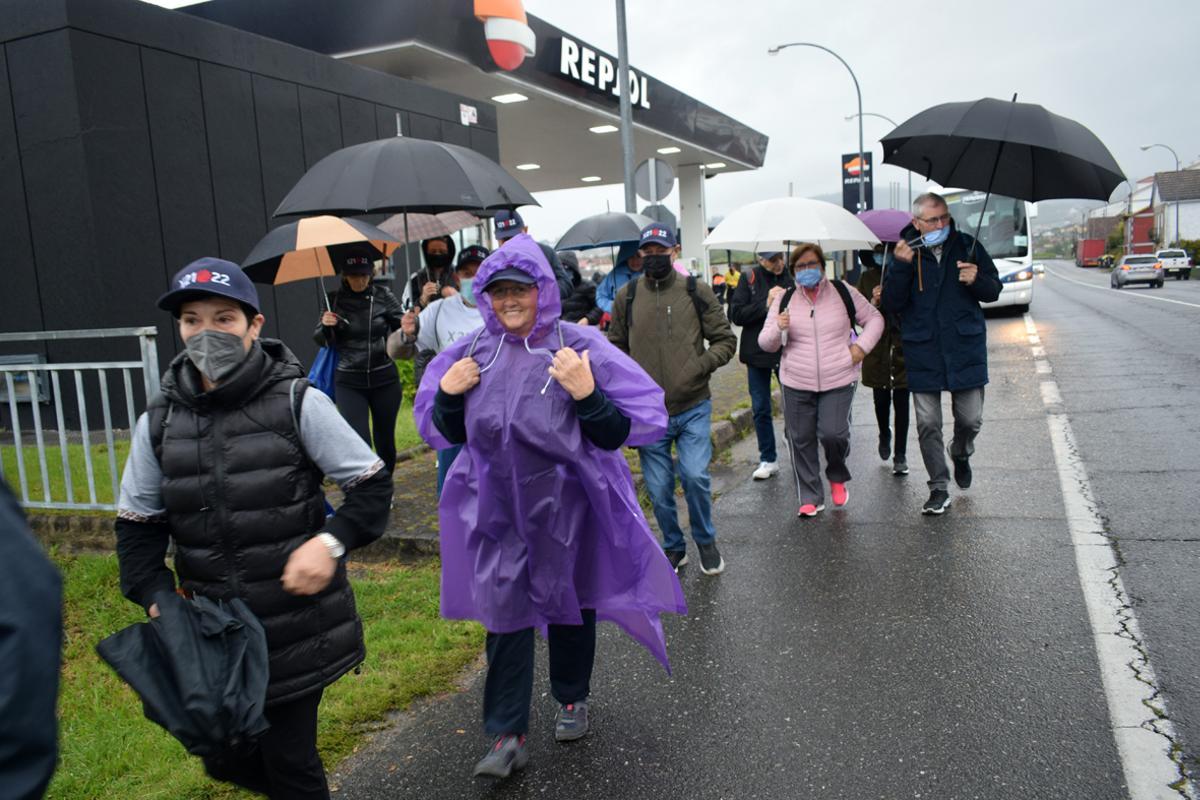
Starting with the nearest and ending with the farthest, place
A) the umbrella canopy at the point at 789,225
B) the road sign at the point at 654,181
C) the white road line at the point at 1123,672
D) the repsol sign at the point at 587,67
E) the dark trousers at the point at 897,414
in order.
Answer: the white road line at the point at 1123,672 → the umbrella canopy at the point at 789,225 → the dark trousers at the point at 897,414 → the road sign at the point at 654,181 → the repsol sign at the point at 587,67

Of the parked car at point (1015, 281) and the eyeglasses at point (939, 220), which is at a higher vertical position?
the eyeglasses at point (939, 220)

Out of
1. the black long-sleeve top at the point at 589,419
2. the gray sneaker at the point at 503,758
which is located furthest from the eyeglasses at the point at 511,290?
the gray sneaker at the point at 503,758

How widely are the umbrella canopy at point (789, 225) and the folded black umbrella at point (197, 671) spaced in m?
4.28

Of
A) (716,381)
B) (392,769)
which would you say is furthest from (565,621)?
(716,381)

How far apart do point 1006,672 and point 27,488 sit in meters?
6.06

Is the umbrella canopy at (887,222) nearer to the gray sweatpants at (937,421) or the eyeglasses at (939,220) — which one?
the eyeglasses at (939,220)

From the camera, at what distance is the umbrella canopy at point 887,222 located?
7.54m

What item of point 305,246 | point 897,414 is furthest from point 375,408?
point 897,414

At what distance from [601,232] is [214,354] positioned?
6.35 meters

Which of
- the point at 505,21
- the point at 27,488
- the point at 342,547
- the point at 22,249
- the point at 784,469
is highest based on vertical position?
A: the point at 505,21

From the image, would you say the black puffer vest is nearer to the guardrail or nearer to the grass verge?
the grass verge

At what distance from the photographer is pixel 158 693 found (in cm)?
213

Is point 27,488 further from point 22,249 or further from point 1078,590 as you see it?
point 1078,590

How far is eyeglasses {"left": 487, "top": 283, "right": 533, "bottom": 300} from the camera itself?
3125 mm
